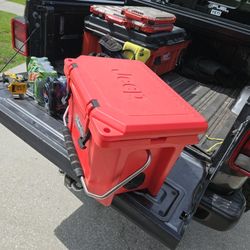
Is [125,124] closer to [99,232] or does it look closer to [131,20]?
[99,232]

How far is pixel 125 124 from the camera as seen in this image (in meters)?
1.15

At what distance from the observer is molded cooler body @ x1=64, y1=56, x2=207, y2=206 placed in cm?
118

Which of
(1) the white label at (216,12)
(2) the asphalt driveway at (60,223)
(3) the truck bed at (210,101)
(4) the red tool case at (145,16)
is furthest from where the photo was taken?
(1) the white label at (216,12)

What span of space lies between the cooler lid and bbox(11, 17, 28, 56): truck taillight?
2.88 ft

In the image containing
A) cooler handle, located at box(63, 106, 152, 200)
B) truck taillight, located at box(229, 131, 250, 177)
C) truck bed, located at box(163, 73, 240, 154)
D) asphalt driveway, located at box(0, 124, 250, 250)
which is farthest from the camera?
truck bed, located at box(163, 73, 240, 154)

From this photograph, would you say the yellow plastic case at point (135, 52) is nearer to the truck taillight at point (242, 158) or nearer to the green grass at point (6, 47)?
the truck taillight at point (242, 158)

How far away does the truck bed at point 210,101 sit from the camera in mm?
2244

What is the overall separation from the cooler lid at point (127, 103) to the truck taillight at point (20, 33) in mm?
878

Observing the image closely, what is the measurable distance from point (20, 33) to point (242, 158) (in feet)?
6.14

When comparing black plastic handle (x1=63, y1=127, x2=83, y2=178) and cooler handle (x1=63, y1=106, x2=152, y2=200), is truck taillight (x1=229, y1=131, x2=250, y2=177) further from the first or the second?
black plastic handle (x1=63, y1=127, x2=83, y2=178)

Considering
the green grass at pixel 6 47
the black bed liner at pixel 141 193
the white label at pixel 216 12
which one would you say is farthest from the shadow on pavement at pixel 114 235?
the green grass at pixel 6 47

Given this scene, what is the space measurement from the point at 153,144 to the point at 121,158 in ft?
0.47

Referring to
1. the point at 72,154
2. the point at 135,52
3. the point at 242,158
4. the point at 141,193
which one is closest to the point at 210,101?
the point at 135,52

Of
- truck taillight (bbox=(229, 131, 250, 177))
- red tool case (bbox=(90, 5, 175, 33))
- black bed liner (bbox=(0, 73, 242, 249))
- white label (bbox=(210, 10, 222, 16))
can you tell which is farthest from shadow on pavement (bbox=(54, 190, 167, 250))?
white label (bbox=(210, 10, 222, 16))
